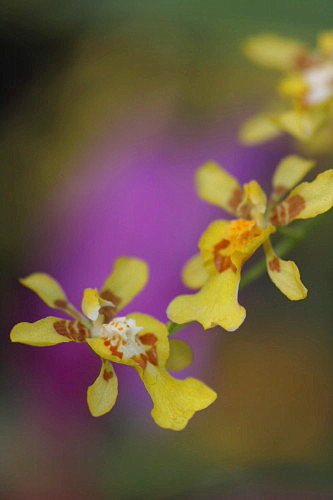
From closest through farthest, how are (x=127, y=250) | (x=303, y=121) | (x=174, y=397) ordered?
(x=174, y=397), (x=303, y=121), (x=127, y=250)

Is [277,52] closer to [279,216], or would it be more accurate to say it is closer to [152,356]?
[279,216]

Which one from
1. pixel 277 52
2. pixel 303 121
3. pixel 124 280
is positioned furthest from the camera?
pixel 277 52

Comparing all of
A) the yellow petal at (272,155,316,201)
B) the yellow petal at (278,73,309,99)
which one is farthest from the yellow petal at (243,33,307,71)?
the yellow petal at (272,155,316,201)

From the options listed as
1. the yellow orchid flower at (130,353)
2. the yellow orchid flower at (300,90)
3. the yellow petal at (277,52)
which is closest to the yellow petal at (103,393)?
the yellow orchid flower at (130,353)

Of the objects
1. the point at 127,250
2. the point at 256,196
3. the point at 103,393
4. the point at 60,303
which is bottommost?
the point at 103,393

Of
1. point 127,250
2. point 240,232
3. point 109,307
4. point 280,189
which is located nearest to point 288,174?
point 280,189

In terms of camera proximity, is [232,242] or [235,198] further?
[235,198]

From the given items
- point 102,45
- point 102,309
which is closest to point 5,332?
point 102,45

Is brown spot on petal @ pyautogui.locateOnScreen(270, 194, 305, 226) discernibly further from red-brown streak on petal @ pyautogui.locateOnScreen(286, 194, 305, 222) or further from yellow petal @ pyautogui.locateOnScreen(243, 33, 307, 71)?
yellow petal @ pyautogui.locateOnScreen(243, 33, 307, 71)
